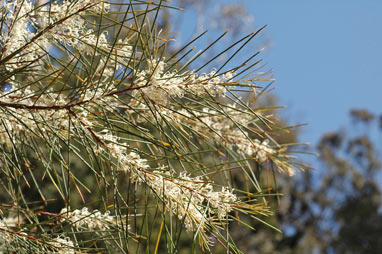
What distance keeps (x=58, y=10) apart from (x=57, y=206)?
3157 millimetres

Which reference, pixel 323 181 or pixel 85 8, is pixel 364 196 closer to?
pixel 323 181

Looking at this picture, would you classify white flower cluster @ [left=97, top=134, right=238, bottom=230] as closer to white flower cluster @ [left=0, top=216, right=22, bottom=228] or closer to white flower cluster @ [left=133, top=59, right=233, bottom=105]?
white flower cluster @ [left=133, top=59, right=233, bottom=105]

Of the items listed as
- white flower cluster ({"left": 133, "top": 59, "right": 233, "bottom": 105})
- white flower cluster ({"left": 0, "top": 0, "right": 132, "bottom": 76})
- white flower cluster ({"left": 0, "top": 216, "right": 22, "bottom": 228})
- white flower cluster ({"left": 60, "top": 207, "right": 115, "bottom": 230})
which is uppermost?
white flower cluster ({"left": 0, "top": 0, "right": 132, "bottom": 76})

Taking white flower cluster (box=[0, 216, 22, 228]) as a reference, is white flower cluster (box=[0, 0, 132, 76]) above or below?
above

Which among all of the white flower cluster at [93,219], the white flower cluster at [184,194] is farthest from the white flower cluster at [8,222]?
the white flower cluster at [184,194]

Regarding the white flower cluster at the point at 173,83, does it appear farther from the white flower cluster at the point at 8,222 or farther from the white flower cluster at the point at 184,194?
the white flower cluster at the point at 8,222

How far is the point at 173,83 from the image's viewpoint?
69 centimetres

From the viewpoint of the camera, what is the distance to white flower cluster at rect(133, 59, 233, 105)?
687 millimetres

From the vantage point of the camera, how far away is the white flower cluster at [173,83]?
687mm

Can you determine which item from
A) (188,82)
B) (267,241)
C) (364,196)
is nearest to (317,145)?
(364,196)

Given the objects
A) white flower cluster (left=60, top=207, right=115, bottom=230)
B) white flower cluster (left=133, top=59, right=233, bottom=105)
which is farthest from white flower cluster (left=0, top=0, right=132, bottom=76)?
white flower cluster (left=60, top=207, right=115, bottom=230)

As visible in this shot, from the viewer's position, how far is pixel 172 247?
2.26 feet

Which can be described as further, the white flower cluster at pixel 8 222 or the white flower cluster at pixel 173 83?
the white flower cluster at pixel 8 222

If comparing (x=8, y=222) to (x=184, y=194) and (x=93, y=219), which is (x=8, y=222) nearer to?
(x=93, y=219)
